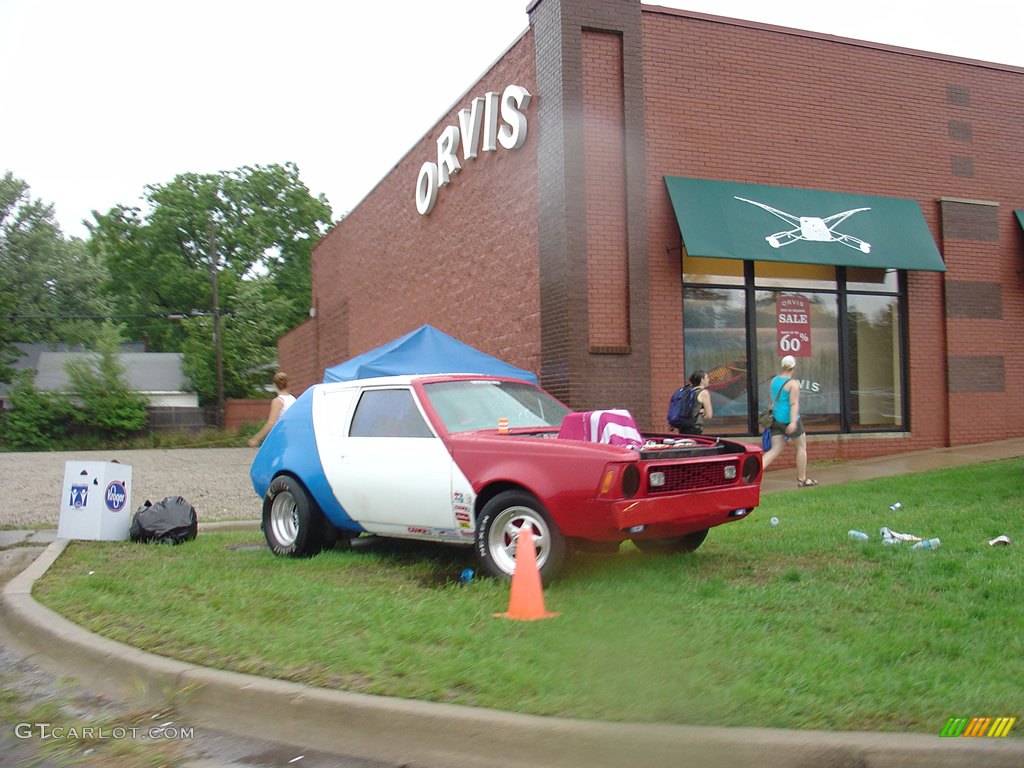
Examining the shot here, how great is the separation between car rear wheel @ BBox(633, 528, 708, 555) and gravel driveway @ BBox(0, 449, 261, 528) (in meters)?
5.37

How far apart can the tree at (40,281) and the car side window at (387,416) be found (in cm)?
4072

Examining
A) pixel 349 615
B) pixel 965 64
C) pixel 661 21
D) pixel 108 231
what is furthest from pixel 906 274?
pixel 108 231

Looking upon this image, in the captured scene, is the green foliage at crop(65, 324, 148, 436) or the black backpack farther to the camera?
the green foliage at crop(65, 324, 148, 436)

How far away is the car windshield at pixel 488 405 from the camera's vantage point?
7.19 meters

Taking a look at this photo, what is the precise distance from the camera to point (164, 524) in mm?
8430

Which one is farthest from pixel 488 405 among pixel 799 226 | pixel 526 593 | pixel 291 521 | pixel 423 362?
pixel 799 226

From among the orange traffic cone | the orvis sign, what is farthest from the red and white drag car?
the orvis sign

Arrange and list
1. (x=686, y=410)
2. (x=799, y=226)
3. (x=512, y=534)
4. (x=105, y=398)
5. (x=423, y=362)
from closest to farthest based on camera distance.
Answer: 1. (x=512, y=534)
2. (x=686, y=410)
3. (x=423, y=362)
4. (x=799, y=226)
5. (x=105, y=398)

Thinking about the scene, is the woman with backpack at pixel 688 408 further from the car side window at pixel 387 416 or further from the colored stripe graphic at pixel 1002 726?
the colored stripe graphic at pixel 1002 726

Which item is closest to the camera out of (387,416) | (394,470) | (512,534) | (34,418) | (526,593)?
(526,593)

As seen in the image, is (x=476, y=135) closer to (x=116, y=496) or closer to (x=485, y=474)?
(x=116, y=496)

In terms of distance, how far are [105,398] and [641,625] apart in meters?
34.5

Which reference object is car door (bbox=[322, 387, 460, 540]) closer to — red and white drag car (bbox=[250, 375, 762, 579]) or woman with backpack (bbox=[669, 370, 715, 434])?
red and white drag car (bbox=[250, 375, 762, 579])

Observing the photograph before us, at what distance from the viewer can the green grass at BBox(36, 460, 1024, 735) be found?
3.96 meters
